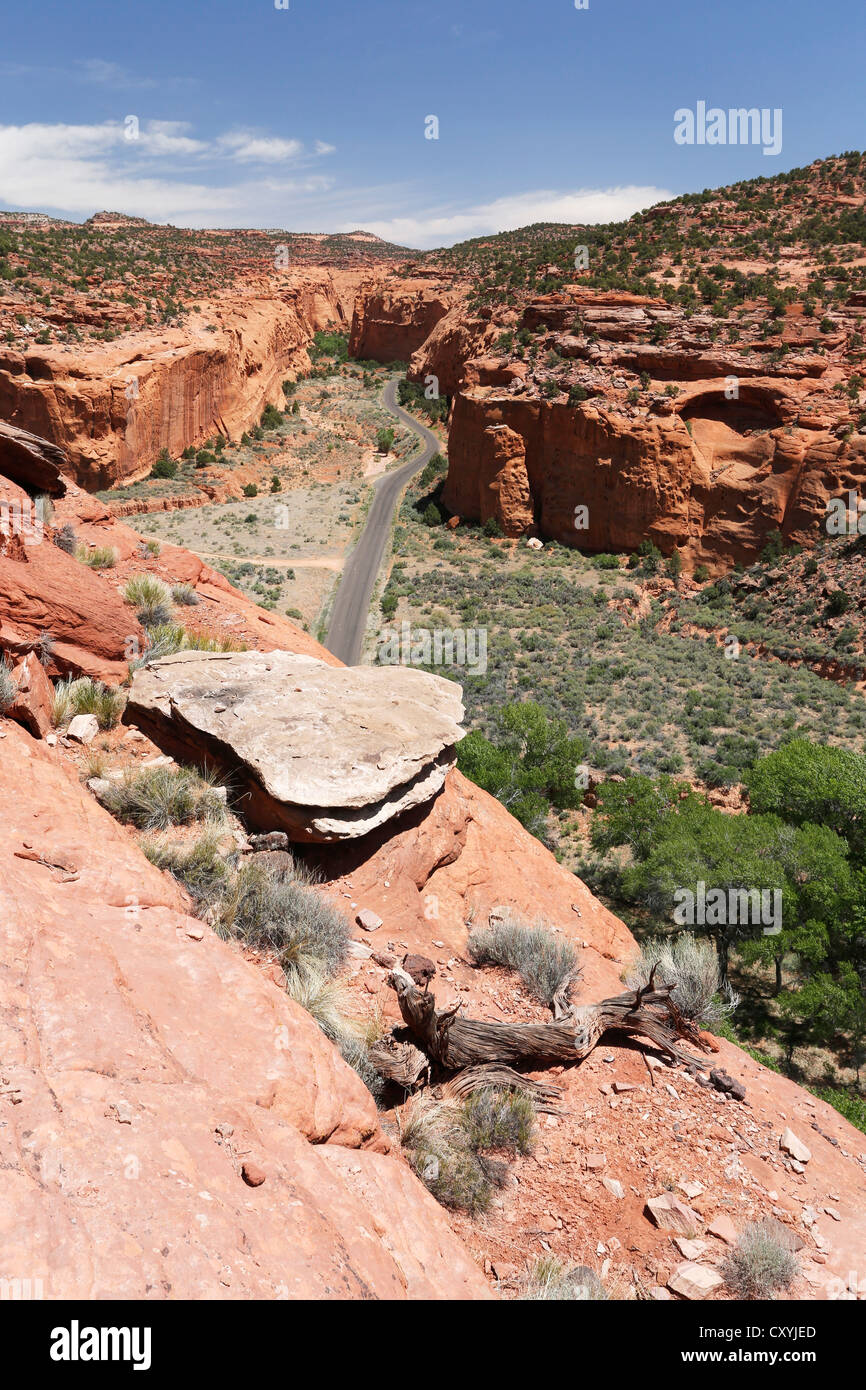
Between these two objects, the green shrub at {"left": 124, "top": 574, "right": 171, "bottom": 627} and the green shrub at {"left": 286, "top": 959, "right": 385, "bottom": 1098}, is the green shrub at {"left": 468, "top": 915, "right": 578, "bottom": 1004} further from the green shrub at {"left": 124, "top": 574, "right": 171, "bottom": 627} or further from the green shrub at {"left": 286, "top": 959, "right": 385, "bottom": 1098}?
the green shrub at {"left": 124, "top": 574, "right": 171, "bottom": 627}

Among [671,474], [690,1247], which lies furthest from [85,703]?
[671,474]

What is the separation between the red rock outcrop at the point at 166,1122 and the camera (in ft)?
10.5

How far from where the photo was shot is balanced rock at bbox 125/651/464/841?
8.10 meters

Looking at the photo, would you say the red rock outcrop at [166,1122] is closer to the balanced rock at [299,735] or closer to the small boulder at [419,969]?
the small boulder at [419,969]

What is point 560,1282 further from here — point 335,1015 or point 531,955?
point 531,955

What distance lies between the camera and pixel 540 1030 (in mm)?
6895

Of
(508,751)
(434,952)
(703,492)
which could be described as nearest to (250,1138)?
(434,952)

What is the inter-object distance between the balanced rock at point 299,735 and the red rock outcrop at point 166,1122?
2123mm

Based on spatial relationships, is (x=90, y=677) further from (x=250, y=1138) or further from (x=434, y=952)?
(x=250, y=1138)

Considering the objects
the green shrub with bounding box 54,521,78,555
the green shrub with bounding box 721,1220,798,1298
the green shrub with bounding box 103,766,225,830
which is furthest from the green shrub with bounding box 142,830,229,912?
the green shrub with bounding box 54,521,78,555

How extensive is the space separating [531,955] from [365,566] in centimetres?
3786

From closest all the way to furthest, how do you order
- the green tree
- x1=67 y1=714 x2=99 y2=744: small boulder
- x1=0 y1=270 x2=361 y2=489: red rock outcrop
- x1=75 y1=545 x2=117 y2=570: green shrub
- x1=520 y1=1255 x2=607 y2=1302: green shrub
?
x1=520 y1=1255 x2=607 y2=1302: green shrub
x1=67 y1=714 x2=99 y2=744: small boulder
x1=75 y1=545 x2=117 y2=570: green shrub
the green tree
x1=0 y1=270 x2=361 y2=489: red rock outcrop

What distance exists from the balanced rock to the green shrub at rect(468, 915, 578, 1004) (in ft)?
5.99

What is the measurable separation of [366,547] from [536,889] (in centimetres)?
3891
